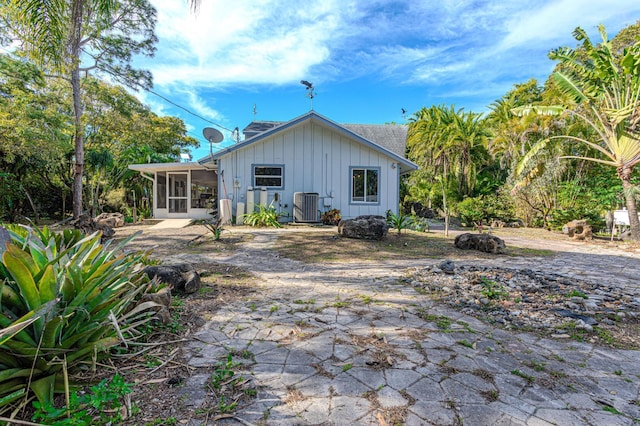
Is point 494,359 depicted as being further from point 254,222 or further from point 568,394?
point 254,222

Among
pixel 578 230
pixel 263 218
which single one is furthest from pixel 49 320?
pixel 578 230

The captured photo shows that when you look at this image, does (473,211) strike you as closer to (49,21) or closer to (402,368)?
(402,368)

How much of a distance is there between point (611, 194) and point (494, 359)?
43.9ft

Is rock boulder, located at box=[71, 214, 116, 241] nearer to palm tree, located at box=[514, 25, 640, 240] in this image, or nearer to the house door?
the house door

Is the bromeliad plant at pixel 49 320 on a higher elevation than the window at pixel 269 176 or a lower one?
lower

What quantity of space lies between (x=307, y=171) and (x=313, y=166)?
0.34 meters

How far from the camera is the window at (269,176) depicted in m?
12.7

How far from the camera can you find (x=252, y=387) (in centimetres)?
189

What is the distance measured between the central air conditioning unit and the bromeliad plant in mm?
10116

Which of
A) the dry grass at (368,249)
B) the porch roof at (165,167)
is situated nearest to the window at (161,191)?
the porch roof at (165,167)

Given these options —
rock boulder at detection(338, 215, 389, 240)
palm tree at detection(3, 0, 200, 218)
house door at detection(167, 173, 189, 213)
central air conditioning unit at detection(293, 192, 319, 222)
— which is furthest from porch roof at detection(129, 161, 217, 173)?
rock boulder at detection(338, 215, 389, 240)

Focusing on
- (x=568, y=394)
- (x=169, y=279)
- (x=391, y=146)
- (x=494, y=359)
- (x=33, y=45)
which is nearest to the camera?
(x=568, y=394)

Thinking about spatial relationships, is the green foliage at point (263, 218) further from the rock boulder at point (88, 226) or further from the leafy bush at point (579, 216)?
the leafy bush at point (579, 216)

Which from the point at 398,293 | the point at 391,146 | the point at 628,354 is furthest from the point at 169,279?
the point at 391,146
